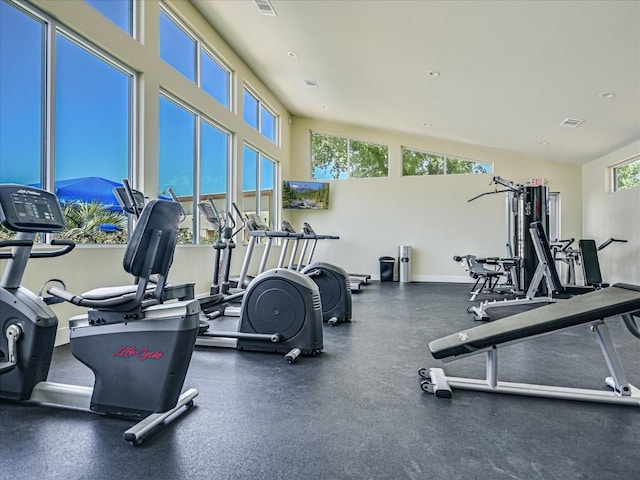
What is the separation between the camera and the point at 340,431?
180cm

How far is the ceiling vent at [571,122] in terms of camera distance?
6.13m

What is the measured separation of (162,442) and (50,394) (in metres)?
0.83

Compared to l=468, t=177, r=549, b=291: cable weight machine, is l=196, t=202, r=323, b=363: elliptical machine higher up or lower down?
lower down

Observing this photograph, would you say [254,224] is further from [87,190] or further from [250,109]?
[250,109]

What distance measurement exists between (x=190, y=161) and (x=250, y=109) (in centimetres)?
270

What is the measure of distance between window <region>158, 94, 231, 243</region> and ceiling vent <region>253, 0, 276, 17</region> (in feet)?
5.69

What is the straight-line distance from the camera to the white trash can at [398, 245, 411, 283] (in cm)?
906

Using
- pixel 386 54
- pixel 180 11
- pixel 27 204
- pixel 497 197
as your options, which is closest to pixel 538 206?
pixel 497 197

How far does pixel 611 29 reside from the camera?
12.3 ft

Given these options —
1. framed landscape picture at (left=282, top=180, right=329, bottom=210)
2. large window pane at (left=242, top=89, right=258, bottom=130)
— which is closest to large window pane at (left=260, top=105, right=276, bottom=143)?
large window pane at (left=242, top=89, right=258, bottom=130)

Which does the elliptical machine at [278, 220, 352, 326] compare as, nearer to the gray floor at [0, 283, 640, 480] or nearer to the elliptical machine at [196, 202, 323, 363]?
the elliptical machine at [196, 202, 323, 363]

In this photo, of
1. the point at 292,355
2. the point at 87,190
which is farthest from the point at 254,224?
the point at 292,355

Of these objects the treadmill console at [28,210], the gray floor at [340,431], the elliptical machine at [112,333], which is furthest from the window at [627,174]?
the treadmill console at [28,210]

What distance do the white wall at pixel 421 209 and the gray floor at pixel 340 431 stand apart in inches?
252
